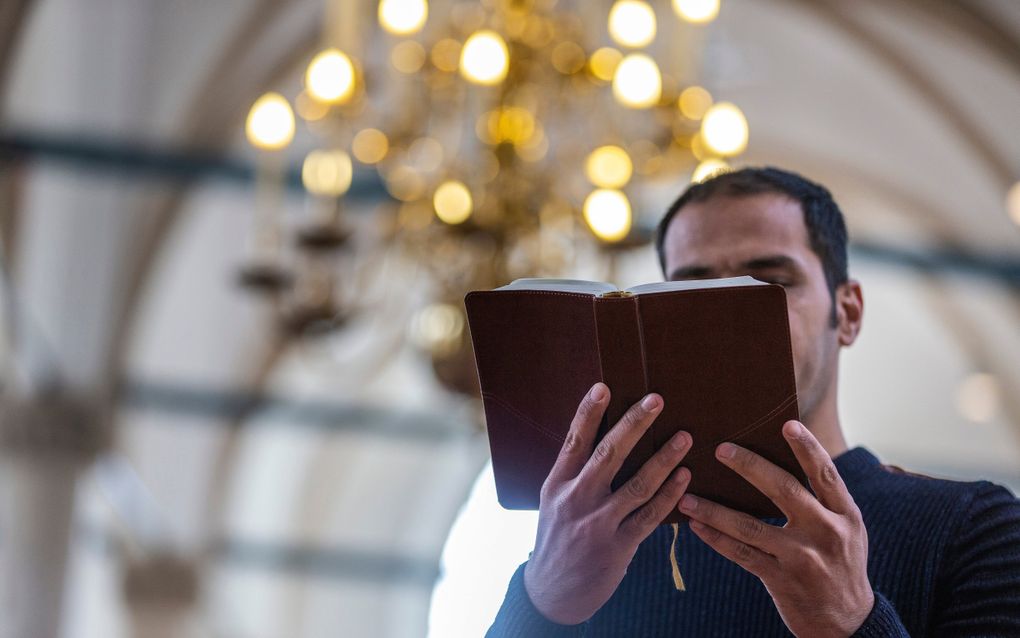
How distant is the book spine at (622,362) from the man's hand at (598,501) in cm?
3

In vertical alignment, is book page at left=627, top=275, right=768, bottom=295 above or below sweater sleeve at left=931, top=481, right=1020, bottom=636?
above

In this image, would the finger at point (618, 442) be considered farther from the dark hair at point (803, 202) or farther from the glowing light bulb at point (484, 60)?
the glowing light bulb at point (484, 60)

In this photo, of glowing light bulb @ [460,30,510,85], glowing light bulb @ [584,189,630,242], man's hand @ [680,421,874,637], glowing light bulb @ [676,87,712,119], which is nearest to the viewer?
man's hand @ [680,421,874,637]

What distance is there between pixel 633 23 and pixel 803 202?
3678mm

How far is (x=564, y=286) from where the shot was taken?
1966mm

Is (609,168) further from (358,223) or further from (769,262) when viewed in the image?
(358,223)

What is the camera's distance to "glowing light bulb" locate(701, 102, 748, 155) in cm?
594

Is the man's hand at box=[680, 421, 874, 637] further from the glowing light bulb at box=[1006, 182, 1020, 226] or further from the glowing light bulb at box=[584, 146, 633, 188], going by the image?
the glowing light bulb at box=[1006, 182, 1020, 226]

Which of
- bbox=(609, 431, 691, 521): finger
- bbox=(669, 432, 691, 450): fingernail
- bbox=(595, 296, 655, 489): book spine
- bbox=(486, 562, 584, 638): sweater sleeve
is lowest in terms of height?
bbox=(486, 562, 584, 638): sweater sleeve

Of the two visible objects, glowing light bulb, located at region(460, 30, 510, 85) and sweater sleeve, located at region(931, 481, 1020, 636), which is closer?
sweater sleeve, located at region(931, 481, 1020, 636)

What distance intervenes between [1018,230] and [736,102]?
2878 millimetres

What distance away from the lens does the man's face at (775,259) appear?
85.9 inches

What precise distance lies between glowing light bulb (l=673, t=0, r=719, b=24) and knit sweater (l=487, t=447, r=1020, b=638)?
155 inches

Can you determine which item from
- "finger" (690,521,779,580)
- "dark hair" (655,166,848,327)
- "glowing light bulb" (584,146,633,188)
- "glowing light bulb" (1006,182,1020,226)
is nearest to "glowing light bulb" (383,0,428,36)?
"glowing light bulb" (584,146,633,188)
